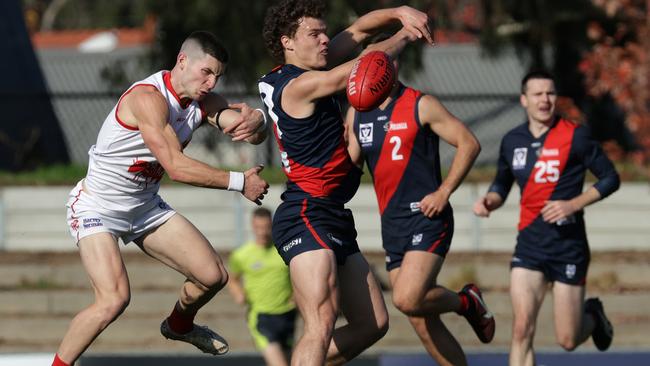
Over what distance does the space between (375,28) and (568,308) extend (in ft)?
9.09

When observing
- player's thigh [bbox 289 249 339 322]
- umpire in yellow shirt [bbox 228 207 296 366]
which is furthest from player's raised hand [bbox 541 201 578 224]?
umpire in yellow shirt [bbox 228 207 296 366]

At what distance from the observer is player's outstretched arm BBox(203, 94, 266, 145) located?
7.61m

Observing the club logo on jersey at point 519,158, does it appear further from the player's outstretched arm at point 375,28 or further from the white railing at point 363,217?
the white railing at point 363,217

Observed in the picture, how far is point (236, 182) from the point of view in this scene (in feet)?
23.7

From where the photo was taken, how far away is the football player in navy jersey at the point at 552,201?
374 inches

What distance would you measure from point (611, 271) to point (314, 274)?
7.77 meters

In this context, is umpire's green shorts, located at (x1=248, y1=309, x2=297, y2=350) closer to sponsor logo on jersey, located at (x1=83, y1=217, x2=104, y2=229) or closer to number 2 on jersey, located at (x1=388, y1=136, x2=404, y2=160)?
number 2 on jersey, located at (x1=388, y1=136, x2=404, y2=160)

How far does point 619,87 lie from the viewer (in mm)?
16547

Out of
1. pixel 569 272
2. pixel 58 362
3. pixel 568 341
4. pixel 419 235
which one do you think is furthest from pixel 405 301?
pixel 58 362

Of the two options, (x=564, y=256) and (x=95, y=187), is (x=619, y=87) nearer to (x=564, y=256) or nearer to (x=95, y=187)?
(x=564, y=256)

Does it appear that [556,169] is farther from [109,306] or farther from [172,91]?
[109,306]

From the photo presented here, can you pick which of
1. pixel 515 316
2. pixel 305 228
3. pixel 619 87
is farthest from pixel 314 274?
pixel 619 87

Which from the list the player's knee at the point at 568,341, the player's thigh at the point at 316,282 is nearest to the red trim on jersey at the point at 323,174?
the player's thigh at the point at 316,282

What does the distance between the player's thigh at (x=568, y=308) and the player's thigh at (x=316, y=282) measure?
8.64 ft
